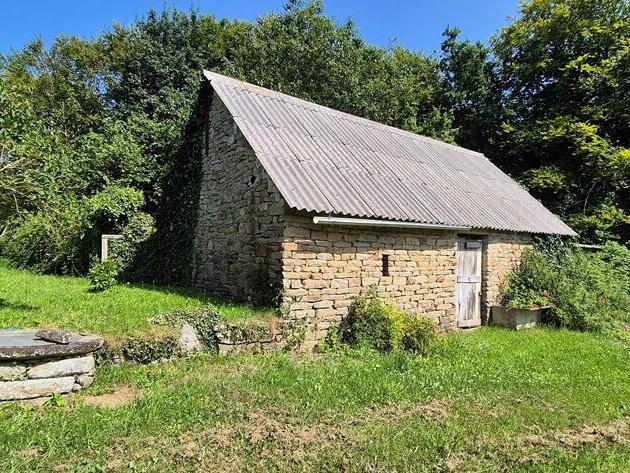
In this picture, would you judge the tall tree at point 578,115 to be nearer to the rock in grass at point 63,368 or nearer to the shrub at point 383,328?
the shrub at point 383,328

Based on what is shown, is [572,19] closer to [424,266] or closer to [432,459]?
[424,266]

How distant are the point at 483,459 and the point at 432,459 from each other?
1.51 ft

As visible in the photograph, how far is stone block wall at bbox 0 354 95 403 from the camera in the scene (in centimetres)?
447

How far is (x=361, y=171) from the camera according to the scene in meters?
9.45

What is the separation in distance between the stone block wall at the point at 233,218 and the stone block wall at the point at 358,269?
15.5 inches

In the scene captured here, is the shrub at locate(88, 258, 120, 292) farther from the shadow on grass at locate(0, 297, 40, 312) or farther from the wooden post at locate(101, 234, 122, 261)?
the wooden post at locate(101, 234, 122, 261)

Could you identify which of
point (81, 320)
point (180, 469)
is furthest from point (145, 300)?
point (180, 469)

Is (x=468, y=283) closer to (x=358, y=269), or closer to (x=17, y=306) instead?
(x=358, y=269)

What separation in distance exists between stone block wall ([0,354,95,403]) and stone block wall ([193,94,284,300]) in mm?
3174

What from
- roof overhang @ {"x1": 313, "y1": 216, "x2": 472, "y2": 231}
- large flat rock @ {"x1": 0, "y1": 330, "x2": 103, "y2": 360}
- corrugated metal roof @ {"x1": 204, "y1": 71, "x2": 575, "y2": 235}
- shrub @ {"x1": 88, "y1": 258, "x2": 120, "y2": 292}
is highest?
corrugated metal roof @ {"x1": 204, "y1": 71, "x2": 575, "y2": 235}

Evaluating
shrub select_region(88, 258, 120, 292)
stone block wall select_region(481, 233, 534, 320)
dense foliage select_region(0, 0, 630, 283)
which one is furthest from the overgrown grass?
dense foliage select_region(0, 0, 630, 283)

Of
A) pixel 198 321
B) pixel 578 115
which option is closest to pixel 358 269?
pixel 198 321

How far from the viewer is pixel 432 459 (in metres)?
3.79

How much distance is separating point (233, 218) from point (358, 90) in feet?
50.3
